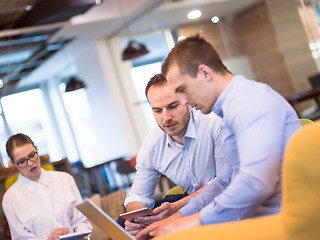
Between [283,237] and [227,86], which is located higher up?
[227,86]

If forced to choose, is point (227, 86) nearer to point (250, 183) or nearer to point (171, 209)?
point (250, 183)

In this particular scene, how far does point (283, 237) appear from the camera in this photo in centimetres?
140

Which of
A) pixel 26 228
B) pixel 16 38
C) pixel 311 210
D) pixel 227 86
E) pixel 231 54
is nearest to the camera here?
pixel 311 210

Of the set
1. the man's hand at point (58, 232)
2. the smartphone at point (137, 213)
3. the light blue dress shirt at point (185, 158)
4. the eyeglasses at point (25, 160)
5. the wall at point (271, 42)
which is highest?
the wall at point (271, 42)

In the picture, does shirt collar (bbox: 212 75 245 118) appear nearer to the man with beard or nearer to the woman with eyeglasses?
the man with beard

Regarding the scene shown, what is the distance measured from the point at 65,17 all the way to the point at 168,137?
19.2 ft

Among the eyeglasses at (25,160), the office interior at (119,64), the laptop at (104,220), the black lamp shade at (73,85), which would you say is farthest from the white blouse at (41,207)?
the black lamp shade at (73,85)

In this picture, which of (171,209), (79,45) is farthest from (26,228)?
(79,45)

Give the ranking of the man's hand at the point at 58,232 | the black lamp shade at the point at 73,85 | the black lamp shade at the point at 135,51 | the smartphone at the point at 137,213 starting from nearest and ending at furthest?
the smartphone at the point at 137,213 → the man's hand at the point at 58,232 → the black lamp shade at the point at 135,51 → the black lamp shade at the point at 73,85

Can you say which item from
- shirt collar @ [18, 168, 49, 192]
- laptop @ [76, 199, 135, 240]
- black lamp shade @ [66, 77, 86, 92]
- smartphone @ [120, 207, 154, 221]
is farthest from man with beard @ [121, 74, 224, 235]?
black lamp shade @ [66, 77, 86, 92]

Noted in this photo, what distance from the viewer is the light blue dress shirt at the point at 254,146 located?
1.56m

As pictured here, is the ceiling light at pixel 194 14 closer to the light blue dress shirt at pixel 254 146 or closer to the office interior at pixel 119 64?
the office interior at pixel 119 64

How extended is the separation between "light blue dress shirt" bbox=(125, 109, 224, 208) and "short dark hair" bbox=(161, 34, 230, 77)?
1.03 meters

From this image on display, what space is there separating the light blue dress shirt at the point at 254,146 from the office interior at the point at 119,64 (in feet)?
17.2
